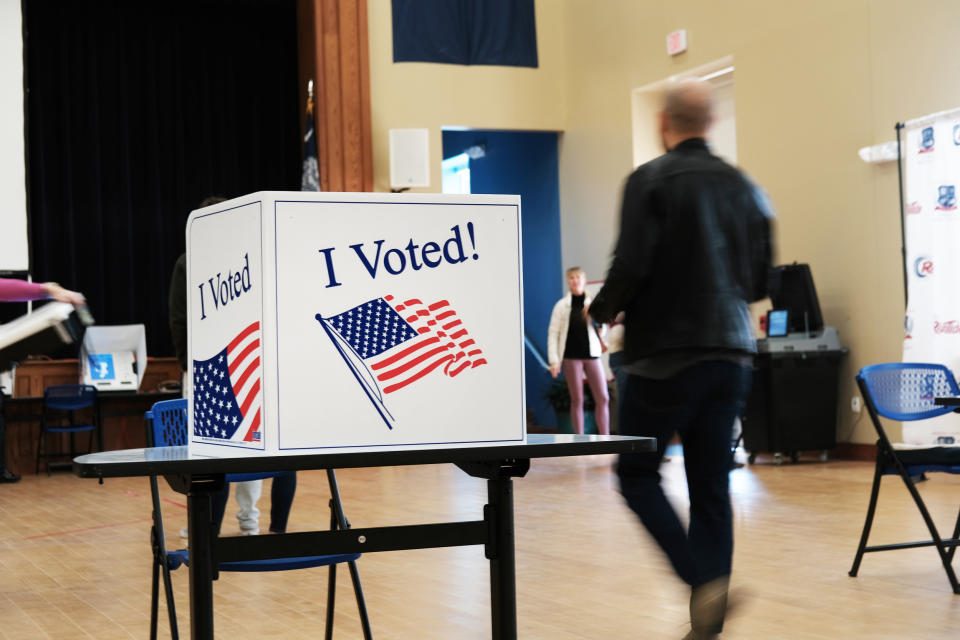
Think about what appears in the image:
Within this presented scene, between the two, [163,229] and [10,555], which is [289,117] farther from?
[10,555]

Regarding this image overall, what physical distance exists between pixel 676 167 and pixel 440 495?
4.56m

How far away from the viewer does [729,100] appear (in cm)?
991

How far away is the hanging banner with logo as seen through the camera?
7051 mm

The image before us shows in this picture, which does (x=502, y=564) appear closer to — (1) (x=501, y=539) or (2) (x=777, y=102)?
(1) (x=501, y=539)

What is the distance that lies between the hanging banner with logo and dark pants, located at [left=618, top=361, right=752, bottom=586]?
483cm

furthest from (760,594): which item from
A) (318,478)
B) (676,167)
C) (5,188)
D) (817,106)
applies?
(5,188)

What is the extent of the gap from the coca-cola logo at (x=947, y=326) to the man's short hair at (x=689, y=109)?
4.89 metres

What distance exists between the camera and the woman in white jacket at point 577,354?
27.9 feet

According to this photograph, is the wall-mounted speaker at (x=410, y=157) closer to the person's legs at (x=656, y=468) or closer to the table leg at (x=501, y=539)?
the person's legs at (x=656, y=468)

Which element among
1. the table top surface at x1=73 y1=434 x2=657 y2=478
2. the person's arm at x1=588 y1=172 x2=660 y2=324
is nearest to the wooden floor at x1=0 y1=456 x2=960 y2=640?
the person's arm at x1=588 y1=172 x2=660 y2=324

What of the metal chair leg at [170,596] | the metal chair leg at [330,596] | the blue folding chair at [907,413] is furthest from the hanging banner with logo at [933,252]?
the metal chair leg at [170,596]

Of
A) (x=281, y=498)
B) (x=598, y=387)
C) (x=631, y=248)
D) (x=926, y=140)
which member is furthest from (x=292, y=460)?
(x=598, y=387)

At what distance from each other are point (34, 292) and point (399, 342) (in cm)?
112

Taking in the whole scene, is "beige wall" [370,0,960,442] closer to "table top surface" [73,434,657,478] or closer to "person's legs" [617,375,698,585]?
"person's legs" [617,375,698,585]
